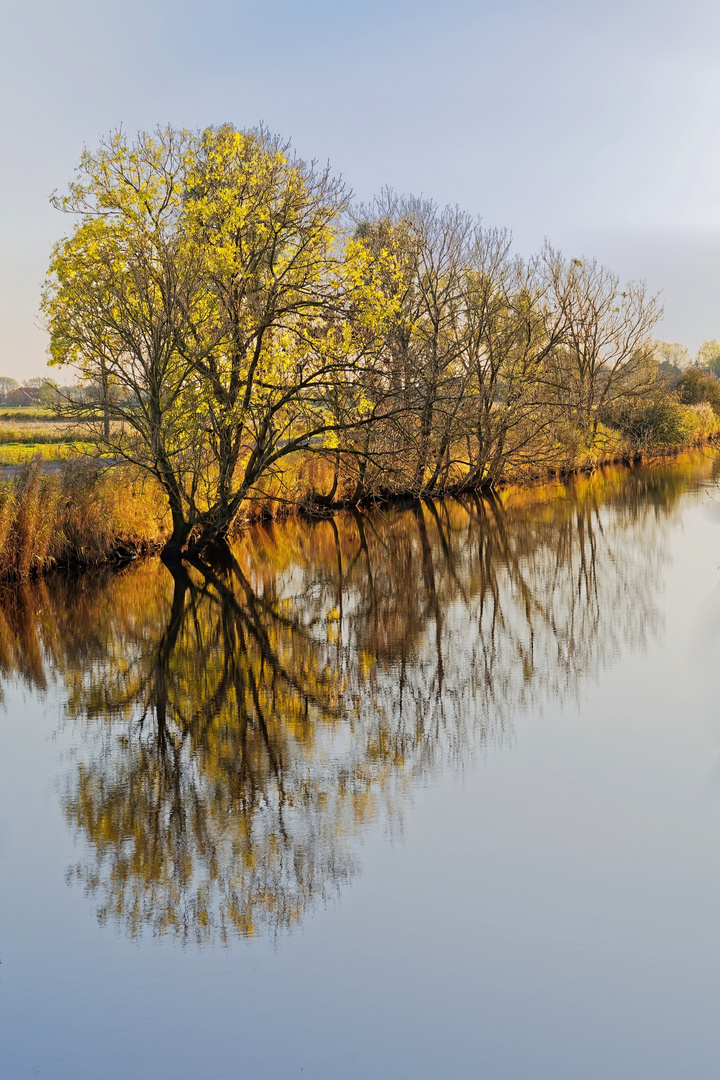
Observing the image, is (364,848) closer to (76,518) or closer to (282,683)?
(282,683)

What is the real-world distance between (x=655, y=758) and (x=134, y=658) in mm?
6830

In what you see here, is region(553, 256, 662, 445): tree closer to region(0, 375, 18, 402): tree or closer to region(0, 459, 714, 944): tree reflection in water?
region(0, 459, 714, 944): tree reflection in water

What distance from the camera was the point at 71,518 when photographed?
1955 cm

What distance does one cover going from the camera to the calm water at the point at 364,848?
15.0 feet

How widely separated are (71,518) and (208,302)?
5213 mm

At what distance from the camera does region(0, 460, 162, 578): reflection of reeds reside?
18.1 metres

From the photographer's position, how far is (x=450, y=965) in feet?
16.6

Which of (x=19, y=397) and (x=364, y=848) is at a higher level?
(x=19, y=397)

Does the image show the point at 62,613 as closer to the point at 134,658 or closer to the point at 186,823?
the point at 134,658

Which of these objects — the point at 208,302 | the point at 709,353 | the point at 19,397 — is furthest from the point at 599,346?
the point at 709,353

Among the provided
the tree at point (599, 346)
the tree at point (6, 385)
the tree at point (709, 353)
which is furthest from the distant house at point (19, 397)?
the tree at point (709, 353)

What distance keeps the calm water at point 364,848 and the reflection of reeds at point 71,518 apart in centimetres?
461

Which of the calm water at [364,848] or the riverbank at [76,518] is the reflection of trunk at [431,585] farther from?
the riverbank at [76,518]

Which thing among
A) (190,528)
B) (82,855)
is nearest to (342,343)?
(190,528)
